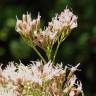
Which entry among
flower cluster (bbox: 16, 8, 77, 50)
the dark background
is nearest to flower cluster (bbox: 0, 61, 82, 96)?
flower cluster (bbox: 16, 8, 77, 50)

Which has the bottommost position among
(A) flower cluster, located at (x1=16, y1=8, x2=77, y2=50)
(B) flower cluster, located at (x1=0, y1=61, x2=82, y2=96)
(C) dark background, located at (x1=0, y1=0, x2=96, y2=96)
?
(B) flower cluster, located at (x1=0, y1=61, x2=82, y2=96)

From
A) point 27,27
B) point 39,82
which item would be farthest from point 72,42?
point 39,82

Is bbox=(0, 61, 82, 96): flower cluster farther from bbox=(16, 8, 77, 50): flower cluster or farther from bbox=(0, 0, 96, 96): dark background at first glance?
bbox=(0, 0, 96, 96): dark background

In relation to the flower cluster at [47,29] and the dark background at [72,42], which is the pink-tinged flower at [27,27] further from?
the dark background at [72,42]

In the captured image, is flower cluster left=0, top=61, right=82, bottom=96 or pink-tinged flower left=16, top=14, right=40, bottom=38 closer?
flower cluster left=0, top=61, right=82, bottom=96

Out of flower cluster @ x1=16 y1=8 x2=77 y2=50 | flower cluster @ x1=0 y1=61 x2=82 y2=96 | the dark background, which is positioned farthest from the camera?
the dark background

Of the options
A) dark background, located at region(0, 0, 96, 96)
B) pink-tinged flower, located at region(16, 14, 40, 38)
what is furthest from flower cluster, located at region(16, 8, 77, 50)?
dark background, located at region(0, 0, 96, 96)

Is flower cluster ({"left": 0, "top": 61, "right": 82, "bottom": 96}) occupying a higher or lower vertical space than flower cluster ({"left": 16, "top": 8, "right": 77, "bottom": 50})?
lower

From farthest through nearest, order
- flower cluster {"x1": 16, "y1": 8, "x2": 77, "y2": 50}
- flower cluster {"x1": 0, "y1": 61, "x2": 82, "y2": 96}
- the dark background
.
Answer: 1. the dark background
2. flower cluster {"x1": 16, "y1": 8, "x2": 77, "y2": 50}
3. flower cluster {"x1": 0, "y1": 61, "x2": 82, "y2": 96}

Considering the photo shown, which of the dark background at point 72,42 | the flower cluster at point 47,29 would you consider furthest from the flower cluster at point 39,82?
the dark background at point 72,42
